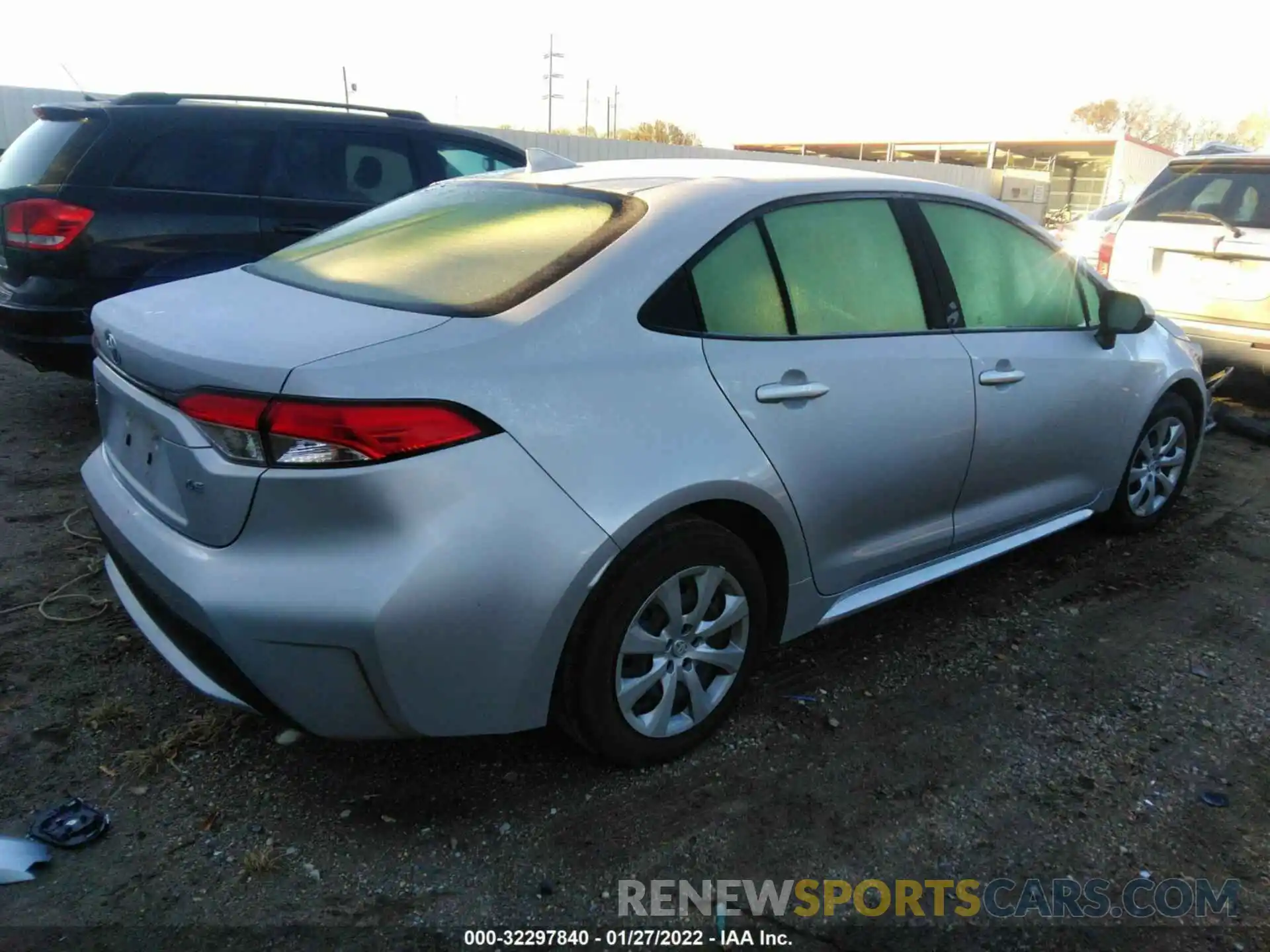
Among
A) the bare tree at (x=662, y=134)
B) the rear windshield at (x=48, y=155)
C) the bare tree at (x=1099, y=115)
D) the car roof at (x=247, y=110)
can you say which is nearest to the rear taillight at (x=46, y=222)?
the rear windshield at (x=48, y=155)

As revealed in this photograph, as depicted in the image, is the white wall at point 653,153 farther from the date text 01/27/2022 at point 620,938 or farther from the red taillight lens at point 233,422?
the date text 01/27/2022 at point 620,938

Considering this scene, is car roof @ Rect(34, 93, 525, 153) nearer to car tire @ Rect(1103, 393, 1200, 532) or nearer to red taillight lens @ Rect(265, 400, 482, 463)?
red taillight lens @ Rect(265, 400, 482, 463)

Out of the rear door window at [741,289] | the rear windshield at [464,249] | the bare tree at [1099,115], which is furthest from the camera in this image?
the bare tree at [1099,115]

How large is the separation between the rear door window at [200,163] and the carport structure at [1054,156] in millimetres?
33693

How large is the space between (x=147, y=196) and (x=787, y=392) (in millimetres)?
3885

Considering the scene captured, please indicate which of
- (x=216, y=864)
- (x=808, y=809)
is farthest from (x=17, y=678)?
(x=808, y=809)

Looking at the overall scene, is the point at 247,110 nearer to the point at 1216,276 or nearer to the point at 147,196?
the point at 147,196

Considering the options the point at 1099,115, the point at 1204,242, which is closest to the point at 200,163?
the point at 1204,242

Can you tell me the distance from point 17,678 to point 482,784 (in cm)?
154

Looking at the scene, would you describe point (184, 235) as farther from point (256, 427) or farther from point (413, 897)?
point (413, 897)

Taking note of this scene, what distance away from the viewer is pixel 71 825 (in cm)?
235

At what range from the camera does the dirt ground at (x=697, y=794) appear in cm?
218

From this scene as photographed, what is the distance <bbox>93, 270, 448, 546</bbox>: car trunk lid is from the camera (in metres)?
2.11

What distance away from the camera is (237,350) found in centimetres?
216
